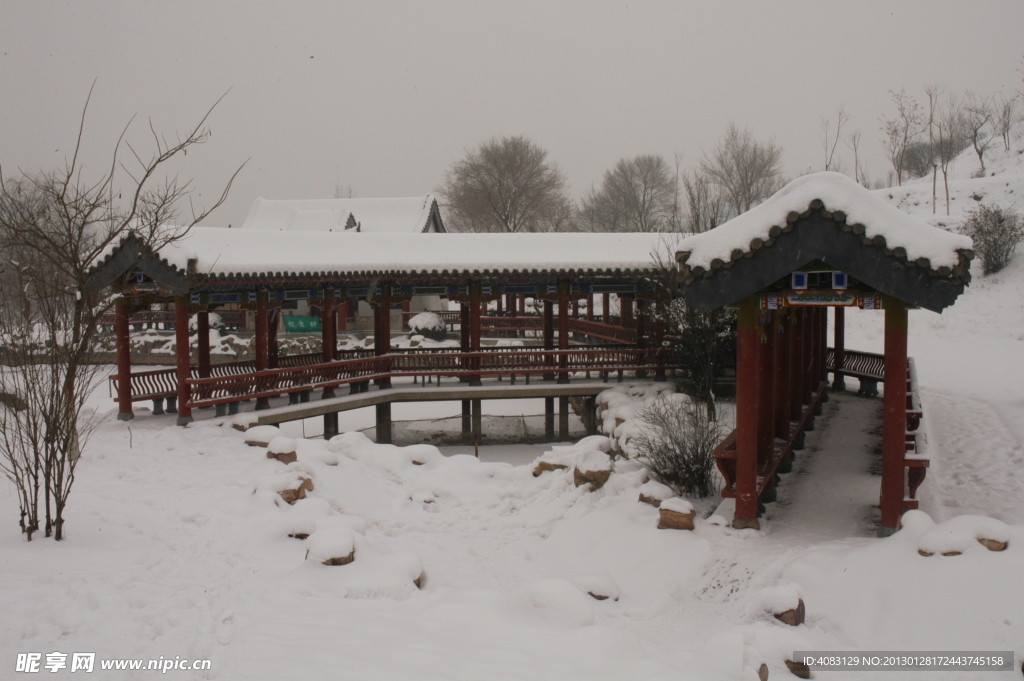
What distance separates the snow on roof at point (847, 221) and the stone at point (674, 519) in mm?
2859

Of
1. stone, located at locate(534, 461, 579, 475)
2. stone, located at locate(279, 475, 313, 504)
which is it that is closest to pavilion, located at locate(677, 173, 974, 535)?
stone, located at locate(534, 461, 579, 475)

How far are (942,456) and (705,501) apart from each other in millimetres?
4356

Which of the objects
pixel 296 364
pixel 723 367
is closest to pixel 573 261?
pixel 723 367

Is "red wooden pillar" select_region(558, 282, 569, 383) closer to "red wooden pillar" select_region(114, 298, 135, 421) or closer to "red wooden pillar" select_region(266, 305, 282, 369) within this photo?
"red wooden pillar" select_region(266, 305, 282, 369)

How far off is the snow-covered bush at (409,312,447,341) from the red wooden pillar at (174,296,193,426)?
19111mm

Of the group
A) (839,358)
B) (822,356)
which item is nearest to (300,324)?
(839,358)

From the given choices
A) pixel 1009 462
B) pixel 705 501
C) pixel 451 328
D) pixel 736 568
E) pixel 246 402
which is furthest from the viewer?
pixel 451 328

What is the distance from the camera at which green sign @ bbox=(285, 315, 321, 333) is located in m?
35.1

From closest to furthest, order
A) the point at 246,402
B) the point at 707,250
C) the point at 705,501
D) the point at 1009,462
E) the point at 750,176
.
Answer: the point at 707,250, the point at 705,501, the point at 1009,462, the point at 246,402, the point at 750,176

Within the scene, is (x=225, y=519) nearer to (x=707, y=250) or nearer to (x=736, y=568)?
(x=736, y=568)

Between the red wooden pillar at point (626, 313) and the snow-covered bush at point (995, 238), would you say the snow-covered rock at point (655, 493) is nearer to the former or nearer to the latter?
the red wooden pillar at point (626, 313)

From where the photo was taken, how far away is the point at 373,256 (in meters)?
16.7

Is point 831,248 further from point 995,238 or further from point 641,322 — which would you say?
point 995,238

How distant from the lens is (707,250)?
7875mm
